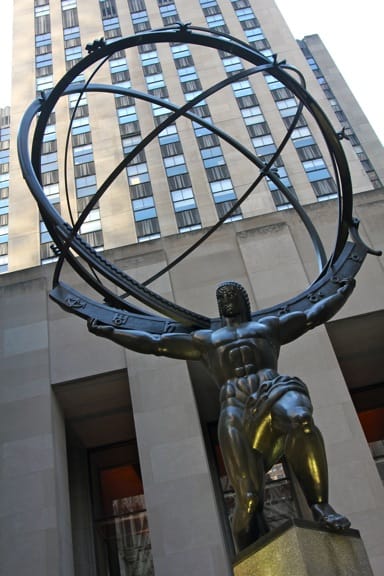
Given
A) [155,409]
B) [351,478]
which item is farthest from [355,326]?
[155,409]

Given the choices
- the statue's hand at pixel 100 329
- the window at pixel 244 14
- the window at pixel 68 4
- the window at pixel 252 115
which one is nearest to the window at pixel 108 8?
the window at pixel 68 4

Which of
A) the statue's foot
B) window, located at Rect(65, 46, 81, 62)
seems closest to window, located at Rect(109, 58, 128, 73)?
window, located at Rect(65, 46, 81, 62)

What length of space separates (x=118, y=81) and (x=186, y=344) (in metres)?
34.4

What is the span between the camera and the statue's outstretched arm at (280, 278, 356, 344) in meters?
5.29

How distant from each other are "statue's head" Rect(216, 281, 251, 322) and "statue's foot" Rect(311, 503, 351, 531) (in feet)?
6.35

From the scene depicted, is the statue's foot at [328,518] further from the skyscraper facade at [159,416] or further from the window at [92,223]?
the window at [92,223]

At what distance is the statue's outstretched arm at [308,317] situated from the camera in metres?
5.29

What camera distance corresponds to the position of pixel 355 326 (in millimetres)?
13344

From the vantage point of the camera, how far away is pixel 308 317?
5.37 m

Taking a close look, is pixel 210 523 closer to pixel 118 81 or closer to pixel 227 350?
pixel 227 350

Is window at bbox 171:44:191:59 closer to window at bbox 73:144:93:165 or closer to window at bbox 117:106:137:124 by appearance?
window at bbox 117:106:137:124

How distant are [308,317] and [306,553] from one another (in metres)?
2.37

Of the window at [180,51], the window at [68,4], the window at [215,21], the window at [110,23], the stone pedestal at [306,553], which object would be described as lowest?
the stone pedestal at [306,553]

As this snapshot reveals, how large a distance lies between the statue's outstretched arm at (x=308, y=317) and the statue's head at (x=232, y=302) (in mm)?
384
